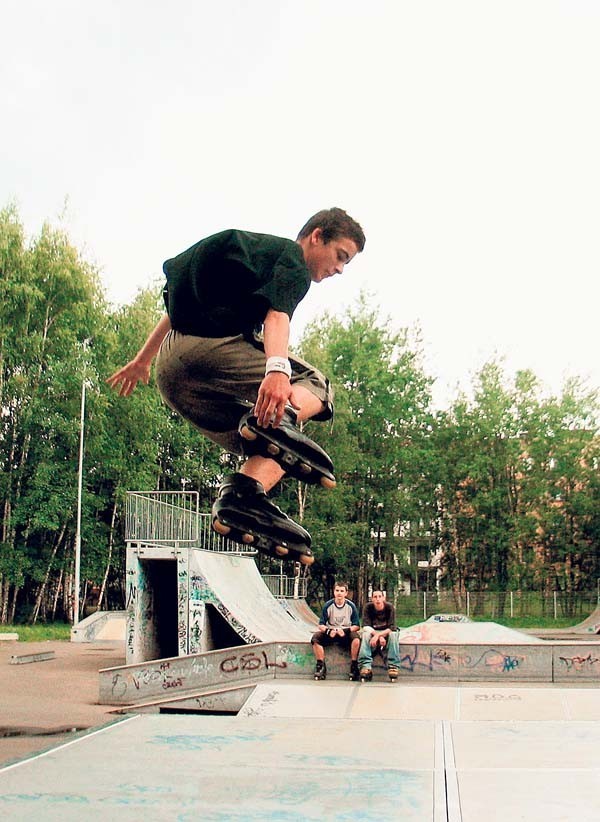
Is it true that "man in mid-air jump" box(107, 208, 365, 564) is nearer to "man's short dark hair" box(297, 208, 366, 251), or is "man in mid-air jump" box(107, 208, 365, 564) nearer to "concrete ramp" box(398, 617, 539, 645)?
"man's short dark hair" box(297, 208, 366, 251)

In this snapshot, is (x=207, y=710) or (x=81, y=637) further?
(x=81, y=637)

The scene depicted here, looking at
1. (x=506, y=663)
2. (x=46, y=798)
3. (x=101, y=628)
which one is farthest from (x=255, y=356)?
(x=101, y=628)

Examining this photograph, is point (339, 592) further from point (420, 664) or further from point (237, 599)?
point (237, 599)

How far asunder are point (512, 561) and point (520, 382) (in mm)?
10918

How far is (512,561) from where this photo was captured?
55531mm

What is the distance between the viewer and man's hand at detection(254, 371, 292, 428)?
3.26m

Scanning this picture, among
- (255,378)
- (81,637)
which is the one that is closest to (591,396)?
(81,637)

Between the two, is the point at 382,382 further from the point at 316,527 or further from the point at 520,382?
the point at 520,382

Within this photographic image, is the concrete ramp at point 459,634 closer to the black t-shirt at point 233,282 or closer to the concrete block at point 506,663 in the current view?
the concrete block at point 506,663

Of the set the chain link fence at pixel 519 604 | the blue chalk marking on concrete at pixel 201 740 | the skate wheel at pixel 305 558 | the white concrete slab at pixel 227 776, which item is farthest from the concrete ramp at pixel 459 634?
→ the chain link fence at pixel 519 604

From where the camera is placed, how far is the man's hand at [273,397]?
326 centimetres

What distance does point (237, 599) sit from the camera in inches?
965

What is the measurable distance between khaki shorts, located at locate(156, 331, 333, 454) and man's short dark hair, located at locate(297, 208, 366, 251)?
1.70 feet

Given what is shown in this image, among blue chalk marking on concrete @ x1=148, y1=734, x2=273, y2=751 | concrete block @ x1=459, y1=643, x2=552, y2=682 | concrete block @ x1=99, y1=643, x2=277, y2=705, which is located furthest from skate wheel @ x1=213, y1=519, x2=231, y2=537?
concrete block @ x1=459, y1=643, x2=552, y2=682
